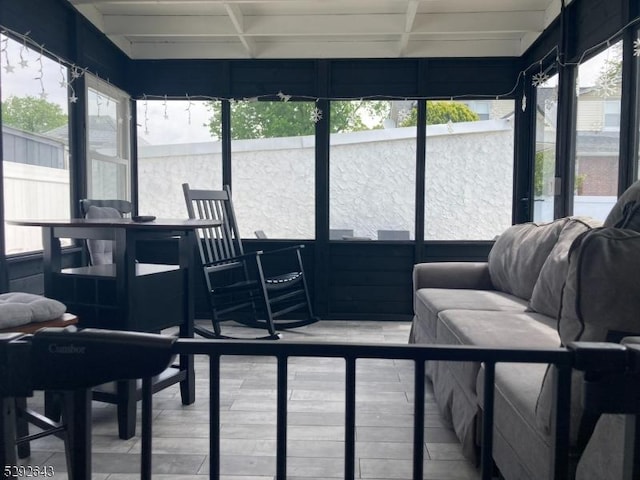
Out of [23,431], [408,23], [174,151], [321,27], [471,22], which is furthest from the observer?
[174,151]

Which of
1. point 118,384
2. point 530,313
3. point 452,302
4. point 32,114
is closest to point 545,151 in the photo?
point 452,302

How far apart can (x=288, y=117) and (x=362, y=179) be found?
2.84ft

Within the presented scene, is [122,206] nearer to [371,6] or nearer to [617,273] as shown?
[371,6]

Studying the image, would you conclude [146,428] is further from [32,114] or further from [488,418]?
[32,114]

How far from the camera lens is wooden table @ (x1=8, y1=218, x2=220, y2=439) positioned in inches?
84.3

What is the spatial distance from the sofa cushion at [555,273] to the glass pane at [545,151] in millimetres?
1403

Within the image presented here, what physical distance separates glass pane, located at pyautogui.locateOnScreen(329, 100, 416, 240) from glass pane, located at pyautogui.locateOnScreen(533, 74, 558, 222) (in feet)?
3.35

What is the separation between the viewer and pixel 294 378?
2.88 meters

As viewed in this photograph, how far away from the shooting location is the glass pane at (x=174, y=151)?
15.2ft

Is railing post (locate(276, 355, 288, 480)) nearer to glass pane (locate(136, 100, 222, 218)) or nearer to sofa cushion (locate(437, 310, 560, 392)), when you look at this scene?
sofa cushion (locate(437, 310, 560, 392))

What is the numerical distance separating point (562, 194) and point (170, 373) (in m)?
2.72

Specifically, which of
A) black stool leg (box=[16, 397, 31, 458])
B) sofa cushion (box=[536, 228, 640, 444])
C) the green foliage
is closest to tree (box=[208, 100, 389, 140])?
the green foliage

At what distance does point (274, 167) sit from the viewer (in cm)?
464

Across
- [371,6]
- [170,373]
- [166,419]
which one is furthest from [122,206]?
[371,6]
